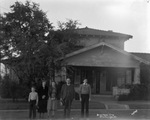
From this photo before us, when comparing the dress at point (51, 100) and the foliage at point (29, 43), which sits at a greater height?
the foliage at point (29, 43)

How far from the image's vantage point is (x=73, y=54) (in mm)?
24766

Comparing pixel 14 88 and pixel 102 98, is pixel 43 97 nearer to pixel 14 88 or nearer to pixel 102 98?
pixel 14 88

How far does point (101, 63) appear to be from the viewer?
26.2 meters

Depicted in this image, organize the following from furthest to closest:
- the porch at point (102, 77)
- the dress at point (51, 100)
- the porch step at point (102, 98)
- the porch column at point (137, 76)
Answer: the porch at point (102, 77)
the porch column at point (137, 76)
the porch step at point (102, 98)
the dress at point (51, 100)

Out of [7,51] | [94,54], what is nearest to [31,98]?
[7,51]

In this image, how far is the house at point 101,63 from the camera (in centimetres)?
2568

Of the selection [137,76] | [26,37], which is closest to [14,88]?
[26,37]

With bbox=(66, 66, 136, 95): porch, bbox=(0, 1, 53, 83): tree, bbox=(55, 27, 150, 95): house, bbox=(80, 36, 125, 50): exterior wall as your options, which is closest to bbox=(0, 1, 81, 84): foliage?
bbox=(0, 1, 53, 83): tree

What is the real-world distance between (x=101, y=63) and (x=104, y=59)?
Answer: 19.2 inches

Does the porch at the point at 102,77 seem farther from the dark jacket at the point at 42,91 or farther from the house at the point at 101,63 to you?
the dark jacket at the point at 42,91

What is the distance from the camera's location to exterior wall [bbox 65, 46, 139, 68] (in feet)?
84.8

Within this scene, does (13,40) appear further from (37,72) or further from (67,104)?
(67,104)

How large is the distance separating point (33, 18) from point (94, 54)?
722 centimetres

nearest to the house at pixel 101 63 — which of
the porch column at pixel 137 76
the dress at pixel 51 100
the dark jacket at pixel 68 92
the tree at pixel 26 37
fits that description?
the porch column at pixel 137 76
